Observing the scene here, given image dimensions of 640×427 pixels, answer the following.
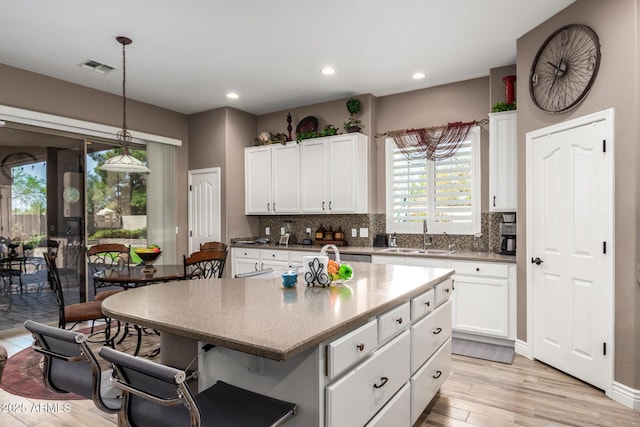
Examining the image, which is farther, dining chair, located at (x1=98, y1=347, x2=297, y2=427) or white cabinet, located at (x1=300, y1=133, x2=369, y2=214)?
white cabinet, located at (x1=300, y1=133, x2=369, y2=214)

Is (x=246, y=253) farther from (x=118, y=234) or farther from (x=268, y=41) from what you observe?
(x=268, y=41)

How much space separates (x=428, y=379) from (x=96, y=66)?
14.3ft

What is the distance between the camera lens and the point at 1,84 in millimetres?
4020

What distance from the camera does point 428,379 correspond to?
240 cm

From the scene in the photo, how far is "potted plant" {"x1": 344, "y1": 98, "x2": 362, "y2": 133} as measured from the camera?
495 centimetres

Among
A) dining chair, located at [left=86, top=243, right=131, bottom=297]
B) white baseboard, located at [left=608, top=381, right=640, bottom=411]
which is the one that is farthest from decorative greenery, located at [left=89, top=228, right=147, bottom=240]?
white baseboard, located at [left=608, top=381, right=640, bottom=411]

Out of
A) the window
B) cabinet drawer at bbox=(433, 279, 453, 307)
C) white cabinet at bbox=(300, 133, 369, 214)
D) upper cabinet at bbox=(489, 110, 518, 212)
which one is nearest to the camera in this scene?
cabinet drawer at bbox=(433, 279, 453, 307)

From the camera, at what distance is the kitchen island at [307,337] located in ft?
4.48

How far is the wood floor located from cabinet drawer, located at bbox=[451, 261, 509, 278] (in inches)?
36.2

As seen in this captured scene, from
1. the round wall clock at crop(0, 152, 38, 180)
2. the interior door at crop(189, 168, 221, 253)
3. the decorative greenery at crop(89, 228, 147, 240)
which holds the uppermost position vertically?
the round wall clock at crop(0, 152, 38, 180)

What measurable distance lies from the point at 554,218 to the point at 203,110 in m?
4.80

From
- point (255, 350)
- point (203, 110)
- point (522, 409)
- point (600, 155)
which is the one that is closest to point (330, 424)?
point (255, 350)

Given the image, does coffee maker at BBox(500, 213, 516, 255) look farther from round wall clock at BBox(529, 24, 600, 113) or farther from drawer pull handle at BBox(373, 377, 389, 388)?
drawer pull handle at BBox(373, 377, 389, 388)

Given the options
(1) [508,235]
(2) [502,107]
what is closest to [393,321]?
(1) [508,235]
